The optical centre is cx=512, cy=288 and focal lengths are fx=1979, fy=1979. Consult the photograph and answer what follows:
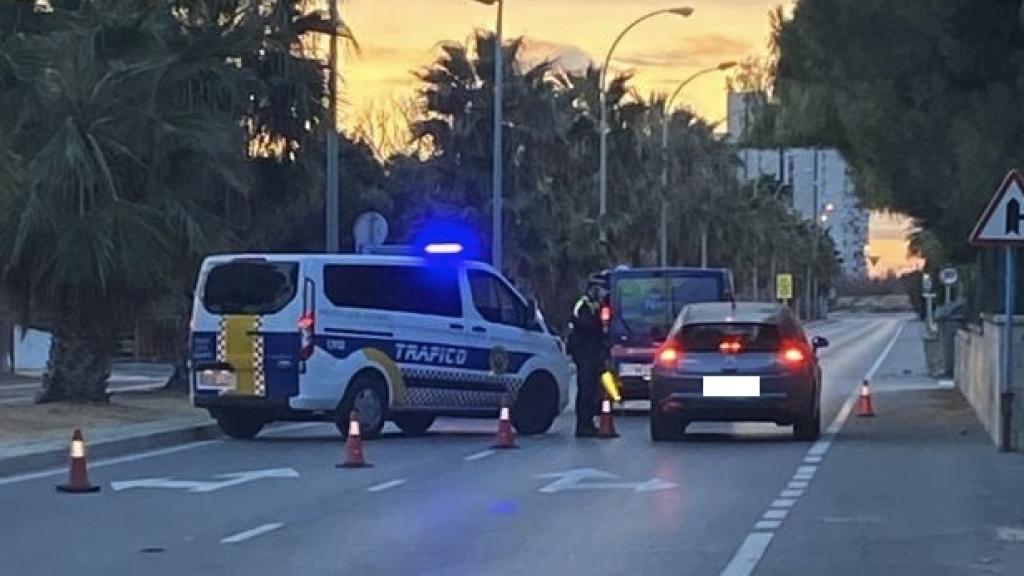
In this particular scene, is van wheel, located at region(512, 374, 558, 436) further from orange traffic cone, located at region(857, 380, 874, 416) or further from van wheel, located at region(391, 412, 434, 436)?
orange traffic cone, located at region(857, 380, 874, 416)

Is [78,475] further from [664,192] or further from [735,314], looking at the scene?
[664,192]

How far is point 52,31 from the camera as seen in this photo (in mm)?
25078

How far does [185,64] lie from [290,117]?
523 cm

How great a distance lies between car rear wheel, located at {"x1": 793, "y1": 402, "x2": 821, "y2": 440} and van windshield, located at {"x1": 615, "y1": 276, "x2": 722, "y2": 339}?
221 inches

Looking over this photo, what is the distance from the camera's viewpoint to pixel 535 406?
2384 centimetres

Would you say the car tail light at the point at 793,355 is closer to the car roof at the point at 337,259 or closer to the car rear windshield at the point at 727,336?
the car rear windshield at the point at 727,336

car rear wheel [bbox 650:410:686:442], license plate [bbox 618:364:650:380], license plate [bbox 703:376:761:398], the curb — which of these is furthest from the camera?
license plate [bbox 618:364:650:380]

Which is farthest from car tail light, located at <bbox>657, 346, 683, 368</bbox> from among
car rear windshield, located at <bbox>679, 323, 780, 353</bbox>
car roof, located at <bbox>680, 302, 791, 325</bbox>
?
car roof, located at <bbox>680, 302, 791, 325</bbox>

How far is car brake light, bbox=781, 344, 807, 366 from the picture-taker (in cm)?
2161

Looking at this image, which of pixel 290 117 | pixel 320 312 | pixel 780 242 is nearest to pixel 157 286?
pixel 320 312

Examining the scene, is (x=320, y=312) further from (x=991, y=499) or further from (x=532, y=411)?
(x=991, y=499)

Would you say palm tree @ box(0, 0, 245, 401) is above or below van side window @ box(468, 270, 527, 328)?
above

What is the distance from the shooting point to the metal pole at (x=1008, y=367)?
20516 mm

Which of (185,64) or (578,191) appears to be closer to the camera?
(185,64)
